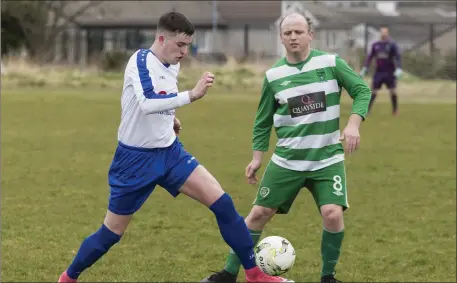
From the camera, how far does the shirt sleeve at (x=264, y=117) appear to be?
6078mm

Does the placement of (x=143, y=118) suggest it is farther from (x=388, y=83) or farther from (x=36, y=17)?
(x=36, y=17)

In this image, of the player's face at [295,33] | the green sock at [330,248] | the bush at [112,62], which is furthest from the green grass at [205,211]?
the bush at [112,62]

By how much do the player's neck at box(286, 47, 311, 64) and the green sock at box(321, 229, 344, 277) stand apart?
1275 millimetres

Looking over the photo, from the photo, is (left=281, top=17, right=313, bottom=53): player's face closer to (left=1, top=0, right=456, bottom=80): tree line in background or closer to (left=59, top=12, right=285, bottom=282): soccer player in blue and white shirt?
(left=59, top=12, right=285, bottom=282): soccer player in blue and white shirt

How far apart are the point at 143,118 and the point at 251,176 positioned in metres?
1.09

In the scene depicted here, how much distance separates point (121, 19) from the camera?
194 ft

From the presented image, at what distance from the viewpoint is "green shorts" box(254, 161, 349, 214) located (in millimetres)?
5953

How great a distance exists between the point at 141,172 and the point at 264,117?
1.10 meters

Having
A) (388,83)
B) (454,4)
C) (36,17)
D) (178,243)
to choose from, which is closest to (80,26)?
(36,17)

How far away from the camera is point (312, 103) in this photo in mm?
5910

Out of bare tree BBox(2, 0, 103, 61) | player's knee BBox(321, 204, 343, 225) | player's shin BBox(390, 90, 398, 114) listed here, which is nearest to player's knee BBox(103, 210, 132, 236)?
player's knee BBox(321, 204, 343, 225)

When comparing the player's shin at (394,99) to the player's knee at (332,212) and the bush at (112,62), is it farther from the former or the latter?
the bush at (112,62)

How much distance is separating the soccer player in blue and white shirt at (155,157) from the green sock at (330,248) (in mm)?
566

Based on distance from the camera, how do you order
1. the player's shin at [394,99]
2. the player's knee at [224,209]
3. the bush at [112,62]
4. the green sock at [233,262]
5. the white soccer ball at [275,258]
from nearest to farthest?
the player's knee at [224,209]
the white soccer ball at [275,258]
the green sock at [233,262]
the player's shin at [394,99]
the bush at [112,62]
